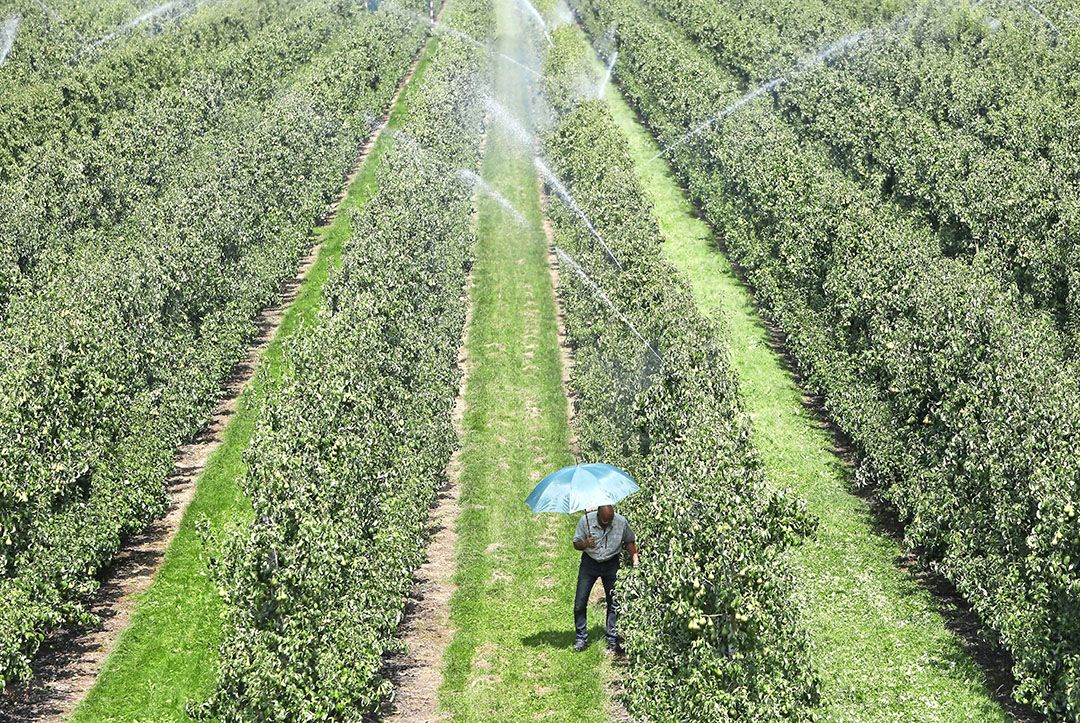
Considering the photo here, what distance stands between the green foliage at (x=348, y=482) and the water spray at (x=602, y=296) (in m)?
3.98

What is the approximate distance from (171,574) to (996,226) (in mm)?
30206

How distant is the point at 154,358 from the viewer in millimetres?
40562

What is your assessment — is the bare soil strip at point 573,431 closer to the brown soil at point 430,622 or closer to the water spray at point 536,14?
the brown soil at point 430,622

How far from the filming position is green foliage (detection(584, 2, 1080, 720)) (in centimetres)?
2539

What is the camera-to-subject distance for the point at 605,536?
2422cm

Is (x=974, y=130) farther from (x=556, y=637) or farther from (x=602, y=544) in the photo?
(x=602, y=544)

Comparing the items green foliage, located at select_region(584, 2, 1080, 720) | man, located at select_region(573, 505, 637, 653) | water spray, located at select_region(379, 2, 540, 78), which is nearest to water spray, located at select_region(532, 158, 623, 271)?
green foliage, located at select_region(584, 2, 1080, 720)

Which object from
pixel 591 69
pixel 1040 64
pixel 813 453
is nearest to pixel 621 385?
pixel 813 453

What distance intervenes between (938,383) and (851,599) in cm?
637

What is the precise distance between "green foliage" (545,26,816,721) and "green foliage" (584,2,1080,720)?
4688 millimetres

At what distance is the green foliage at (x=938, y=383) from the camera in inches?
1000

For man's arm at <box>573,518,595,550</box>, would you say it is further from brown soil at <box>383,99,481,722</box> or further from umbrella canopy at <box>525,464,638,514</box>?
brown soil at <box>383,99,481,722</box>

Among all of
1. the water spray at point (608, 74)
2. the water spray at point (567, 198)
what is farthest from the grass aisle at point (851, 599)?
the water spray at point (608, 74)

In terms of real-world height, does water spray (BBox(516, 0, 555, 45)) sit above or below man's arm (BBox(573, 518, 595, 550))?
above
